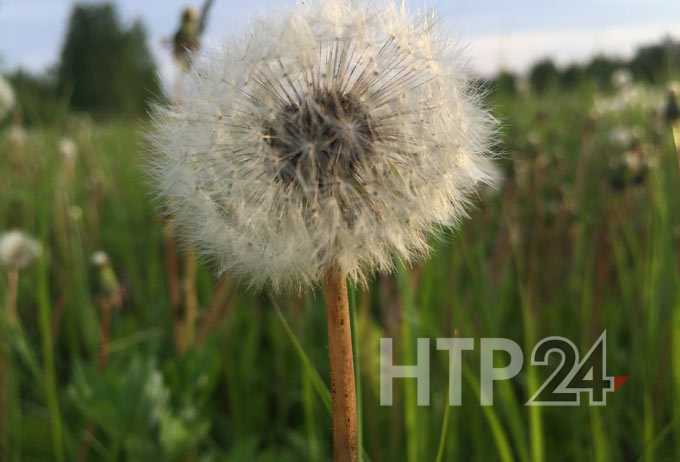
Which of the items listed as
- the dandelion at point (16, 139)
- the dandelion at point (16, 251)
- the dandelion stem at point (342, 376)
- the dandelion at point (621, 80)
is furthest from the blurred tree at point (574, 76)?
the dandelion stem at point (342, 376)

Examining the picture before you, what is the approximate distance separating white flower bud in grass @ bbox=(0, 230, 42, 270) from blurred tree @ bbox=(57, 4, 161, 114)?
44307 mm

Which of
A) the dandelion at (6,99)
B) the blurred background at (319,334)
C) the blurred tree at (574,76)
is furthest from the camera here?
the blurred tree at (574,76)

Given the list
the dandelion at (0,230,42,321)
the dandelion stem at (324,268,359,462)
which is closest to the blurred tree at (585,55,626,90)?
the dandelion at (0,230,42,321)

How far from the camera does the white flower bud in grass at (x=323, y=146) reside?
91 cm

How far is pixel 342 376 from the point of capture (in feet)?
2.70

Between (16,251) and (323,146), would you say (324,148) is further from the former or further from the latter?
(16,251)

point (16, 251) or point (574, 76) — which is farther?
point (574, 76)

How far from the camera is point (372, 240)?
895 millimetres

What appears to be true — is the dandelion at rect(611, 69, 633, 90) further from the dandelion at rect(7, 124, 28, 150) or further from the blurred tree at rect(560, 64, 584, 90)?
the dandelion at rect(7, 124, 28, 150)

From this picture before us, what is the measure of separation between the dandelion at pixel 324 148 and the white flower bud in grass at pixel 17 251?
1269mm

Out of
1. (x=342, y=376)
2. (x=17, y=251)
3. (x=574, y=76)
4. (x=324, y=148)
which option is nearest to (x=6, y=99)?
(x=17, y=251)

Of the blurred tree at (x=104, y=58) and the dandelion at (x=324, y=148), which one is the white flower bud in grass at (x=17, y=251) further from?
A: the blurred tree at (x=104, y=58)

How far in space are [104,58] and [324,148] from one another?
180 ft

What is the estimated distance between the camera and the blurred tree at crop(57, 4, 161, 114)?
4769 cm
